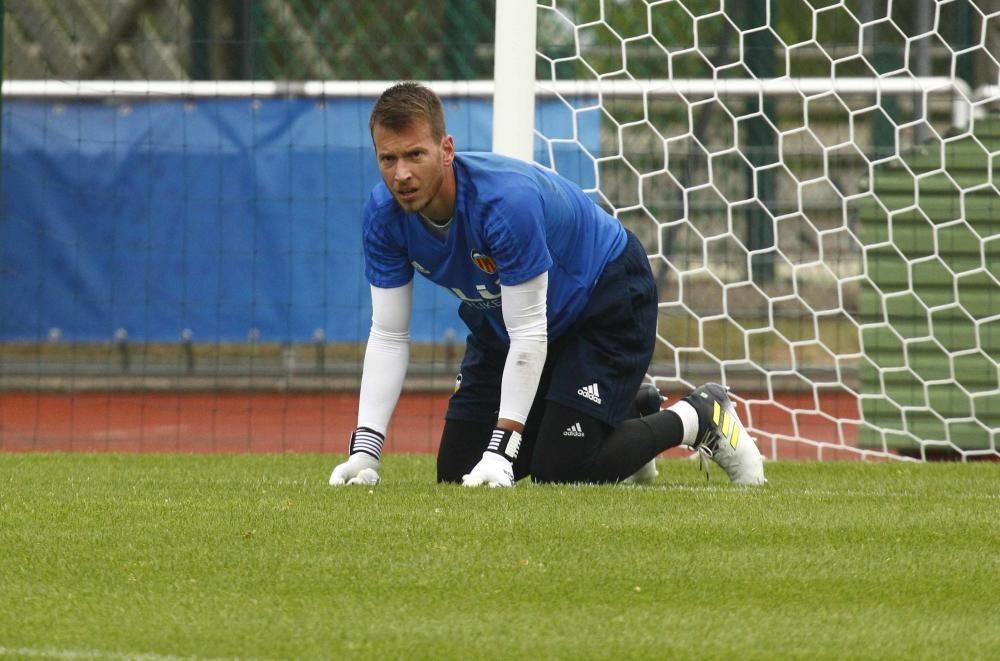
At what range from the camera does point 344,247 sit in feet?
36.6

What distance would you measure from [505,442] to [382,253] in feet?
2.52

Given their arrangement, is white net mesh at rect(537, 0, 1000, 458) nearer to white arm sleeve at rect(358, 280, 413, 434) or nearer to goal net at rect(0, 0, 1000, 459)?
goal net at rect(0, 0, 1000, 459)

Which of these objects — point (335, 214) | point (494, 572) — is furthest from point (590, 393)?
point (335, 214)

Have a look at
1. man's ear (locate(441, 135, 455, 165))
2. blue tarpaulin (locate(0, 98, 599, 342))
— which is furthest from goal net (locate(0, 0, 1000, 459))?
man's ear (locate(441, 135, 455, 165))

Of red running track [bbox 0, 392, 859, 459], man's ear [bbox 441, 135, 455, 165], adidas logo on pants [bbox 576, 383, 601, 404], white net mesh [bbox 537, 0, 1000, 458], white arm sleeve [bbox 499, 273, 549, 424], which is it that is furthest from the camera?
red running track [bbox 0, 392, 859, 459]

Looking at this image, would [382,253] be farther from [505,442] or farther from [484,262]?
[505,442]

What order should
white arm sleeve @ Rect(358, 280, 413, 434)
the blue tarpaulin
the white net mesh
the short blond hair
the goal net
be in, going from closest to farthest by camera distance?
the short blond hair
white arm sleeve @ Rect(358, 280, 413, 434)
the white net mesh
the goal net
the blue tarpaulin

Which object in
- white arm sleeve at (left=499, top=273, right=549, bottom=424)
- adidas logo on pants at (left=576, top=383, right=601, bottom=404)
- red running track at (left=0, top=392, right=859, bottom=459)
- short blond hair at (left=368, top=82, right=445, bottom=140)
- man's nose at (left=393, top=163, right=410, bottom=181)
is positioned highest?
short blond hair at (left=368, top=82, right=445, bottom=140)

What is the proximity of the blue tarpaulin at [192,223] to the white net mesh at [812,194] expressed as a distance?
4.69 ft

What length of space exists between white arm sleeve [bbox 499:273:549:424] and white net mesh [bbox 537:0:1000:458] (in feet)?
9.19

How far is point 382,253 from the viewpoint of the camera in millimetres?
5531

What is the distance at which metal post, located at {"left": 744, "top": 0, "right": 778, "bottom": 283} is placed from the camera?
1043cm

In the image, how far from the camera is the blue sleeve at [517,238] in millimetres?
5207

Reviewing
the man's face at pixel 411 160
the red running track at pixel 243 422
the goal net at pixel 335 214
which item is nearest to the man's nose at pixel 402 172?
the man's face at pixel 411 160
